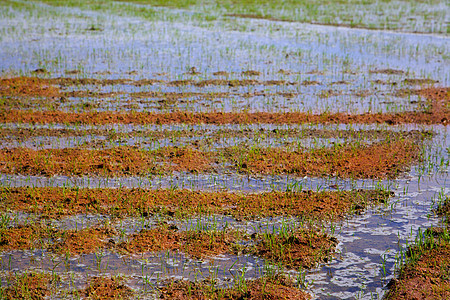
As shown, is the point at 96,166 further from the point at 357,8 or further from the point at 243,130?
the point at 357,8

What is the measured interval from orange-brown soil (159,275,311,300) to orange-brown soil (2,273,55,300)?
1.18 meters

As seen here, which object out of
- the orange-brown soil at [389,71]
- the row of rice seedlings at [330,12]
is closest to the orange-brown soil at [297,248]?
the orange-brown soil at [389,71]

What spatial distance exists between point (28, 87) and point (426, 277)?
10811 mm

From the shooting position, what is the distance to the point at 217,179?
7867mm

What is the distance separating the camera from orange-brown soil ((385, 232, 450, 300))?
5008mm

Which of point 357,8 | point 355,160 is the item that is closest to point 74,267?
point 355,160

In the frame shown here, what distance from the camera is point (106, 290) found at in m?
5.04

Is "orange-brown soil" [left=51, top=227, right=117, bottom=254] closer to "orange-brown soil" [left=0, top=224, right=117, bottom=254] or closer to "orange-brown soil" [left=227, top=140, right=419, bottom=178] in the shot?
"orange-brown soil" [left=0, top=224, right=117, bottom=254]

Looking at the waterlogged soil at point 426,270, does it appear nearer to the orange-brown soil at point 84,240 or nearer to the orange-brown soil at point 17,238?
the orange-brown soil at point 84,240

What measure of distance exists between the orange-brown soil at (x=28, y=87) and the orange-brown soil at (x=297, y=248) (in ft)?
27.2

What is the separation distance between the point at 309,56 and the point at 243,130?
8038 mm

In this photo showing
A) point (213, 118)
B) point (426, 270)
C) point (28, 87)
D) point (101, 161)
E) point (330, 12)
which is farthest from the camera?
point (330, 12)

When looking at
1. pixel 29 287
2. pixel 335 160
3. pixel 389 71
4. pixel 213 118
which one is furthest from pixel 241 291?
pixel 389 71

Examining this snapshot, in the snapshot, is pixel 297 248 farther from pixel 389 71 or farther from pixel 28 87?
pixel 389 71
